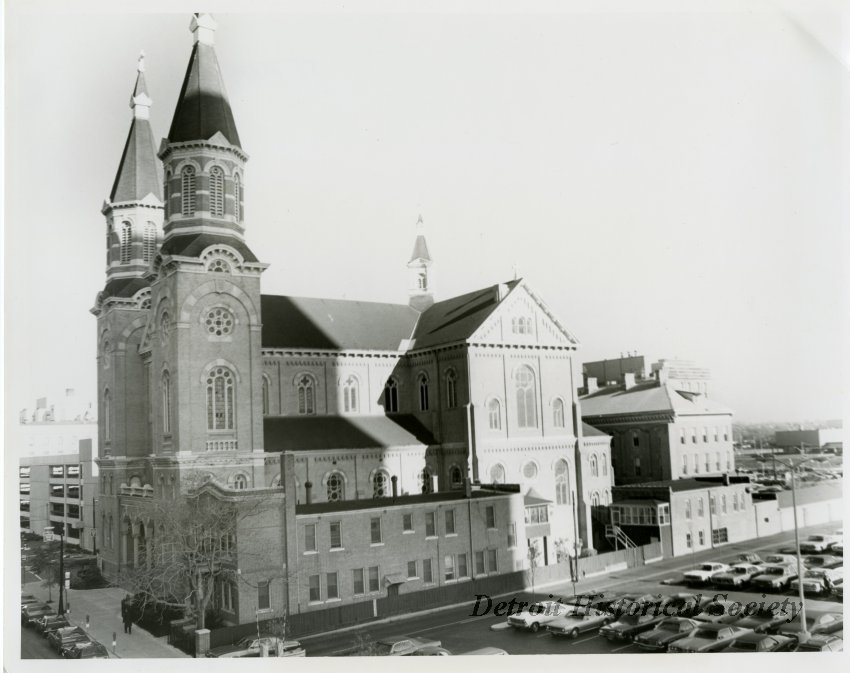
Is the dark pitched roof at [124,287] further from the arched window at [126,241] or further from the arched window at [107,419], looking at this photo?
the arched window at [107,419]

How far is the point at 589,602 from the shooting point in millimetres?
21094

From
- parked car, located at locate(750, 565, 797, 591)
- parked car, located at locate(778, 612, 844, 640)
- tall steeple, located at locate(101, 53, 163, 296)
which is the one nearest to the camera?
parked car, located at locate(778, 612, 844, 640)

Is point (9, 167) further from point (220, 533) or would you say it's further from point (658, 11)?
point (658, 11)

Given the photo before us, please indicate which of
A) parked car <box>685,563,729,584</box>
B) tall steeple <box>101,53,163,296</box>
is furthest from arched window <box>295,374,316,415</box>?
parked car <box>685,563,729,584</box>

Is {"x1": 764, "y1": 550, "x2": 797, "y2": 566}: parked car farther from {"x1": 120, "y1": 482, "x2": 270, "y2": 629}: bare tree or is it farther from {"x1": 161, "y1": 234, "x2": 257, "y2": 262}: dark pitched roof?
{"x1": 161, "y1": 234, "x2": 257, "y2": 262}: dark pitched roof

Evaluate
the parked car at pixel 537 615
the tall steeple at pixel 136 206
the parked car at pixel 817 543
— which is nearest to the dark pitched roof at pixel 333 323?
the tall steeple at pixel 136 206

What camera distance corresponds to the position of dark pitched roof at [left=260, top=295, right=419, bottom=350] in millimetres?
24625

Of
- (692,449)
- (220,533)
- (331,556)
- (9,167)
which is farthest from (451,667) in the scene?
(9,167)

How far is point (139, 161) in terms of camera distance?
2348 cm

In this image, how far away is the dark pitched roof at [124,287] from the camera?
73.5 ft

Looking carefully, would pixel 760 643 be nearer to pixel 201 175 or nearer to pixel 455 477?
pixel 455 477

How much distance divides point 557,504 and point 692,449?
474cm

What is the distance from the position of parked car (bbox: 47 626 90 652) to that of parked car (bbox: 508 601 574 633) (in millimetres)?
10070

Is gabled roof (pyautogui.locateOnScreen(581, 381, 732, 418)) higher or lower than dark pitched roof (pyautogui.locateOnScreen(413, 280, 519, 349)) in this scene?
lower
